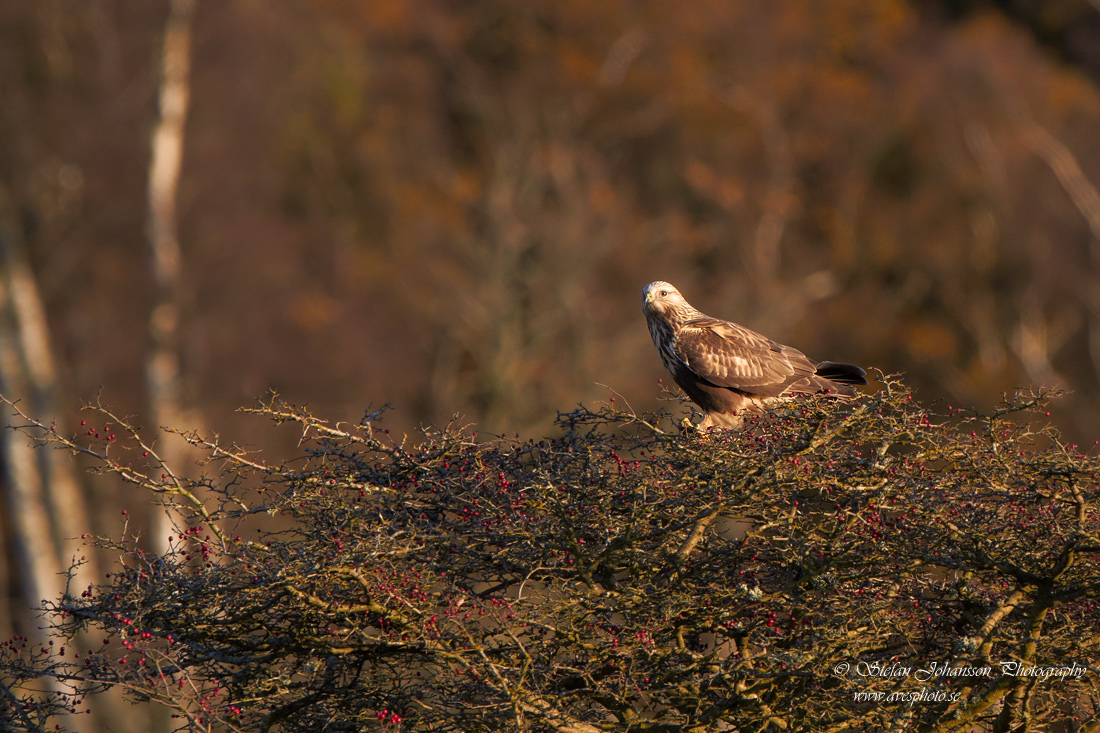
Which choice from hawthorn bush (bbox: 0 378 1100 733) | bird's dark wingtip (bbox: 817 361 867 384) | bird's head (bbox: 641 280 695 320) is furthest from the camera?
bird's head (bbox: 641 280 695 320)

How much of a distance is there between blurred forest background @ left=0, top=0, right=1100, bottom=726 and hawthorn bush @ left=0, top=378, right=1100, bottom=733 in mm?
14848

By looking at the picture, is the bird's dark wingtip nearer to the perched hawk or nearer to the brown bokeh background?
the perched hawk

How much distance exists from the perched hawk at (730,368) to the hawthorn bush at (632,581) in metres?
2.04

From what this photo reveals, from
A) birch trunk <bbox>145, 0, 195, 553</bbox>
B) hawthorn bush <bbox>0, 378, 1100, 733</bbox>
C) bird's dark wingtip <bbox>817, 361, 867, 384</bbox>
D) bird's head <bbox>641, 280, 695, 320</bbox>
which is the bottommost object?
hawthorn bush <bbox>0, 378, 1100, 733</bbox>

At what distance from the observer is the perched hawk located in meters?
8.36

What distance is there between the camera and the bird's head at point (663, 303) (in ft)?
29.5

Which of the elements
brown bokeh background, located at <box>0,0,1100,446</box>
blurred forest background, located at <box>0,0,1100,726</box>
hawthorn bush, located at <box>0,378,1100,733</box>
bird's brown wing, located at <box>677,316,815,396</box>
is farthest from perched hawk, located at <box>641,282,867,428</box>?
blurred forest background, located at <box>0,0,1100,726</box>

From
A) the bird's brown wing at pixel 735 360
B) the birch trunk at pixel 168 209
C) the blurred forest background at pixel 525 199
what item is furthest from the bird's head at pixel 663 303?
the birch trunk at pixel 168 209

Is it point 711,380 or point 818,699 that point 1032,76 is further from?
point 818,699

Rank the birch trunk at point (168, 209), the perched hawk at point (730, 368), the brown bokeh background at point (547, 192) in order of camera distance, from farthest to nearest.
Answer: the brown bokeh background at point (547, 192), the birch trunk at point (168, 209), the perched hawk at point (730, 368)

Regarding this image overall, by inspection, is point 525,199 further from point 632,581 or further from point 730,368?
point 632,581

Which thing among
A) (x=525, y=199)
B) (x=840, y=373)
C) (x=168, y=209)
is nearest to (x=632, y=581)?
(x=840, y=373)

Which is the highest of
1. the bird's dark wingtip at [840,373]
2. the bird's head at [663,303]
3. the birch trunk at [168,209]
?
the birch trunk at [168,209]

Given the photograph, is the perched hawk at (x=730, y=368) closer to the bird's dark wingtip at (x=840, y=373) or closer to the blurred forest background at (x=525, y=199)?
the bird's dark wingtip at (x=840, y=373)
